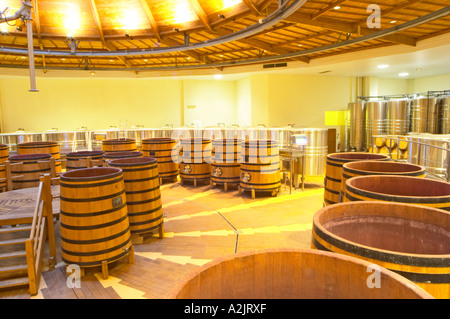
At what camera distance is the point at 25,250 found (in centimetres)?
373

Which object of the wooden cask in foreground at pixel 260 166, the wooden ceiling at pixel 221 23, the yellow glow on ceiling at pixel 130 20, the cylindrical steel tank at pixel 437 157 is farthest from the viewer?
the yellow glow on ceiling at pixel 130 20

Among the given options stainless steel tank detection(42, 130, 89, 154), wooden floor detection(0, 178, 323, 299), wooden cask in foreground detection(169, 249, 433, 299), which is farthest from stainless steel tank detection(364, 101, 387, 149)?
wooden cask in foreground detection(169, 249, 433, 299)

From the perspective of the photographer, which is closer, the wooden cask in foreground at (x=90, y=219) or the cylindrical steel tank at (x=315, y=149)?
the wooden cask in foreground at (x=90, y=219)

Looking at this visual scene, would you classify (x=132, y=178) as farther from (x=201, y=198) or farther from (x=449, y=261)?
(x=449, y=261)

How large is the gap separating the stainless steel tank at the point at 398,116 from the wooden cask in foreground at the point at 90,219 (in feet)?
41.3

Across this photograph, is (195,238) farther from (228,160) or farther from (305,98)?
(305,98)

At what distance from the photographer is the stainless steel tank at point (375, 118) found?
1355 centimetres

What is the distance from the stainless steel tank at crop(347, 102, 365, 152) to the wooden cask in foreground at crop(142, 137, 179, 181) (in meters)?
9.52

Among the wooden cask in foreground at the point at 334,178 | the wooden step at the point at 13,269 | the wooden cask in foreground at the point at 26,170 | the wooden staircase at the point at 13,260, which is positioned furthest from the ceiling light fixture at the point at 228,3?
the wooden step at the point at 13,269

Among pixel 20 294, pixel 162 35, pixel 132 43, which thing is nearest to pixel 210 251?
pixel 20 294

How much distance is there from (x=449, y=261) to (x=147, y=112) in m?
16.6

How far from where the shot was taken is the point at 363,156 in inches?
209

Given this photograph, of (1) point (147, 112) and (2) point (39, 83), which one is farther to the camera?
(1) point (147, 112)

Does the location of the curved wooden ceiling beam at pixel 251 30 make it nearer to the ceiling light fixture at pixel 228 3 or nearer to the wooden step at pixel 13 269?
the ceiling light fixture at pixel 228 3
